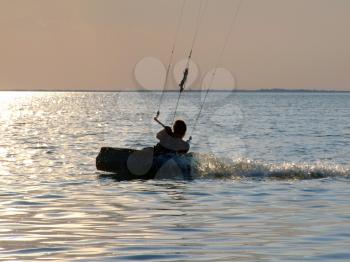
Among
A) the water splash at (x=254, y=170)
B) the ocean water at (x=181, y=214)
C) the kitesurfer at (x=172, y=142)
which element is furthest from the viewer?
the kitesurfer at (x=172, y=142)

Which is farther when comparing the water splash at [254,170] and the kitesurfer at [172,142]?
the kitesurfer at [172,142]

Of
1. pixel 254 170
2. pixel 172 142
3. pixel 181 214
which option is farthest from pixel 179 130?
pixel 181 214

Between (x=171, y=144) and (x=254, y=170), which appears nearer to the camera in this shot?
(x=171, y=144)

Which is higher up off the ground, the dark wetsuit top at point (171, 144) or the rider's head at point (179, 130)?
the rider's head at point (179, 130)

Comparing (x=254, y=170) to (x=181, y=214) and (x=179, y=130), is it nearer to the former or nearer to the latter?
(x=179, y=130)

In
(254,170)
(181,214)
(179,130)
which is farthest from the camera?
(254,170)

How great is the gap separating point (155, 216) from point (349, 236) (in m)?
3.92

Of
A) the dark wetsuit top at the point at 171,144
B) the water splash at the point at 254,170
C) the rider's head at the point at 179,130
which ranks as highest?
the rider's head at the point at 179,130

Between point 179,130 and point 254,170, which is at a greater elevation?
point 179,130

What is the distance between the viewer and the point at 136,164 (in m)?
25.4

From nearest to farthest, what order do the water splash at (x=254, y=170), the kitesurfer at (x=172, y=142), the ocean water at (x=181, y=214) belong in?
1. the ocean water at (x=181, y=214)
2. the water splash at (x=254, y=170)
3. the kitesurfer at (x=172, y=142)

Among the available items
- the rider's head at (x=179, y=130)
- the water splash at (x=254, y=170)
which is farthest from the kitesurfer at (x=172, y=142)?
the water splash at (x=254, y=170)

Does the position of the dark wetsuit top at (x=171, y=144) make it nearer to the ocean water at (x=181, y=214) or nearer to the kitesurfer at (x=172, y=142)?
the kitesurfer at (x=172, y=142)

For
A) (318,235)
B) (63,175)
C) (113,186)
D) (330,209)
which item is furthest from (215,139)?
(318,235)
